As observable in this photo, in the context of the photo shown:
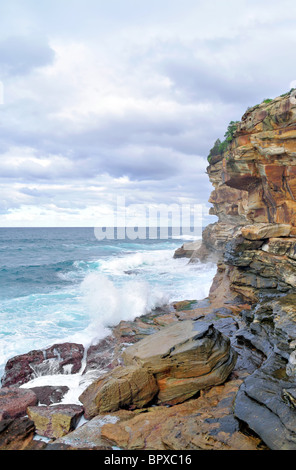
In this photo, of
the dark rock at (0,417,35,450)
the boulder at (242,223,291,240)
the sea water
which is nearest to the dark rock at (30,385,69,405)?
the sea water

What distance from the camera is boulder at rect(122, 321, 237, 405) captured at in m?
7.38

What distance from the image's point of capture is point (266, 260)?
45.8 ft

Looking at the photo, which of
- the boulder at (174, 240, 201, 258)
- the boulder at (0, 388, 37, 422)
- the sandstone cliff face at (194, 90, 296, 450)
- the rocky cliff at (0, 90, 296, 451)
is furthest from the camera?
the boulder at (174, 240, 201, 258)

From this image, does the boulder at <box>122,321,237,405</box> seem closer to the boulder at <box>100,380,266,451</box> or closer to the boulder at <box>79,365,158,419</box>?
the boulder at <box>79,365,158,419</box>

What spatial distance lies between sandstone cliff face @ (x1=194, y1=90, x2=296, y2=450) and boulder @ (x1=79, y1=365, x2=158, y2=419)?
2429 millimetres

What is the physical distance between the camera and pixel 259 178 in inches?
598

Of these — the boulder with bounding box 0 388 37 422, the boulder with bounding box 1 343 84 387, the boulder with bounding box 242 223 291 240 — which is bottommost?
the boulder with bounding box 1 343 84 387

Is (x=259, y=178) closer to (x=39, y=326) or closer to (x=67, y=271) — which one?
(x=39, y=326)

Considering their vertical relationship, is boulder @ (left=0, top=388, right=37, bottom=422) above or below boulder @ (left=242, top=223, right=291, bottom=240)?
below

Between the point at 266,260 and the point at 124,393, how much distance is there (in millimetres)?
9933

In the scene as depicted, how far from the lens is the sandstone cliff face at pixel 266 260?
597 cm

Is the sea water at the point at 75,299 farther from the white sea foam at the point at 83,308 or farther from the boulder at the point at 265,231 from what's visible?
the boulder at the point at 265,231

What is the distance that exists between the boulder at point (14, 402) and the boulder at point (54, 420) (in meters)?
0.45

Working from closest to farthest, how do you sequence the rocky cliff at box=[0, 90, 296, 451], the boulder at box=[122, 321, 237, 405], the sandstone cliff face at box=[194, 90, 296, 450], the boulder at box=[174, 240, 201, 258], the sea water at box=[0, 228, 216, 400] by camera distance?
the rocky cliff at box=[0, 90, 296, 451]
the sandstone cliff face at box=[194, 90, 296, 450]
the boulder at box=[122, 321, 237, 405]
the sea water at box=[0, 228, 216, 400]
the boulder at box=[174, 240, 201, 258]
